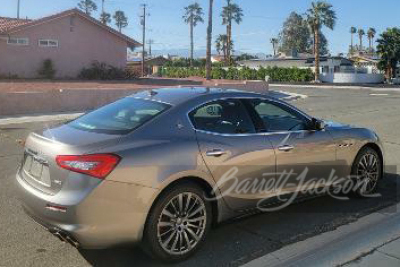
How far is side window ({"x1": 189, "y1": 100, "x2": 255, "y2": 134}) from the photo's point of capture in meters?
4.53

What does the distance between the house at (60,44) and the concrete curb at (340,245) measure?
88.1 feet

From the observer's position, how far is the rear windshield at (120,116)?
14.1 ft

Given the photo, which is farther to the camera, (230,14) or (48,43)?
(230,14)

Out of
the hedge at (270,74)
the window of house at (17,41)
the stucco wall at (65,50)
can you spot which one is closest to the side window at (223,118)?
the stucco wall at (65,50)

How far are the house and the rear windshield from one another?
83.8ft

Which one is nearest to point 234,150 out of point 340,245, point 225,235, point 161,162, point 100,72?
point 161,162

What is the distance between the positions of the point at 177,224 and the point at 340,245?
1.51m

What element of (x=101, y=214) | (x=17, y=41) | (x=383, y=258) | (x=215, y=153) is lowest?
(x=383, y=258)

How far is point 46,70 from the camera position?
29.8 m

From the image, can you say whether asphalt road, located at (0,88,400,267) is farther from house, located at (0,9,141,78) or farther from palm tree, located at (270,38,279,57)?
palm tree, located at (270,38,279,57)

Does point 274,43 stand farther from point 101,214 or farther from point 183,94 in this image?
point 101,214

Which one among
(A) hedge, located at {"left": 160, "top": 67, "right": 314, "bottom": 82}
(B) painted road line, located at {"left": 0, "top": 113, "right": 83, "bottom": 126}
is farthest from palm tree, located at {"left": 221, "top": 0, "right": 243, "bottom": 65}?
(B) painted road line, located at {"left": 0, "top": 113, "right": 83, "bottom": 126}

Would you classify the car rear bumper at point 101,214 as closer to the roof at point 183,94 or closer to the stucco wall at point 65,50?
the roof at point 183,94

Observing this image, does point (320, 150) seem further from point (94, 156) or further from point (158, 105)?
point (94, 156)
